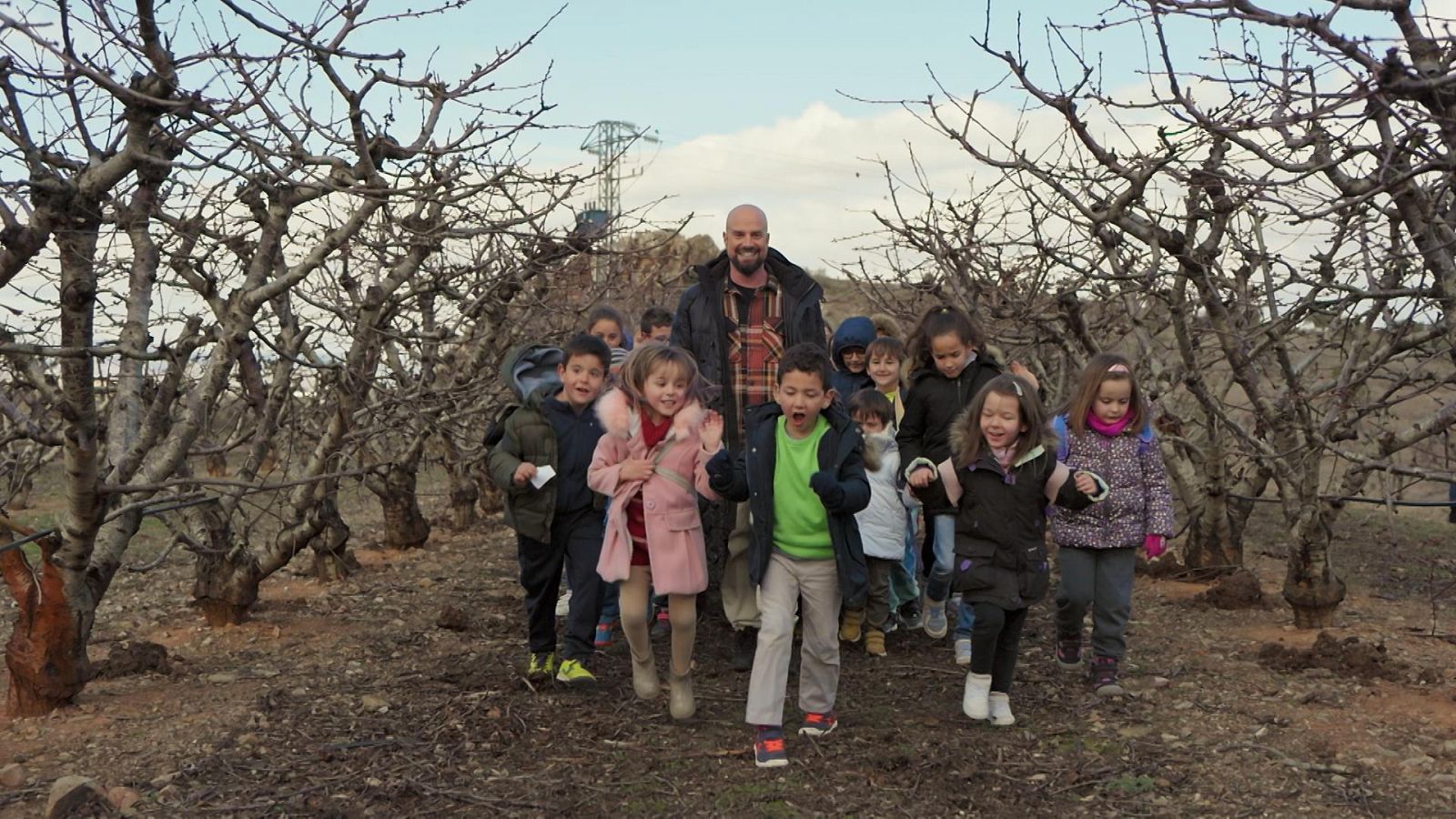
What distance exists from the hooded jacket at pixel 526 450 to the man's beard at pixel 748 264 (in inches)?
41.1

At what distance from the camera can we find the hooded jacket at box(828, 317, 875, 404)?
704 cm

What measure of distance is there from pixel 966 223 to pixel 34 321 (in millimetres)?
5727

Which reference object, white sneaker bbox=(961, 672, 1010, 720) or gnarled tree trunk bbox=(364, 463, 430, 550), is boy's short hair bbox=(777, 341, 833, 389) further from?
gnarled tree trunk bbox=(364, 463, 430, 550)

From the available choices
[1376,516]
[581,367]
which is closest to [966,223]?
[581,367]

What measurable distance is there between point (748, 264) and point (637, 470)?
150cm

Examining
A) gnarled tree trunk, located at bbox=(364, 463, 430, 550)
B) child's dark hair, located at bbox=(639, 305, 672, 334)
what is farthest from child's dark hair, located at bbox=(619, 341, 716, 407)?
gnarled tree trunk, located at bbox=(364, 463, 430, 550)

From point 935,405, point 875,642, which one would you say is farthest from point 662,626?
point 935,405

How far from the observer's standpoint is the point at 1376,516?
13.8m

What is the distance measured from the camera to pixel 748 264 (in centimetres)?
638

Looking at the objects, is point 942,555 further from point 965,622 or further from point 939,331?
point 939,331

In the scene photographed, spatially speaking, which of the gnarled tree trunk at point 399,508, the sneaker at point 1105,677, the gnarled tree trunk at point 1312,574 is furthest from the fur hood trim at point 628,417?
the gnarled tree trunk at point 399,508

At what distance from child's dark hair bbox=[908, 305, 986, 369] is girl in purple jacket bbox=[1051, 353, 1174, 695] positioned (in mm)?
657

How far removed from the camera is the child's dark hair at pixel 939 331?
6418mm

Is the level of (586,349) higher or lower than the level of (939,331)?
lower
